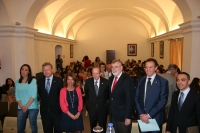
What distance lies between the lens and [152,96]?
2971 mm

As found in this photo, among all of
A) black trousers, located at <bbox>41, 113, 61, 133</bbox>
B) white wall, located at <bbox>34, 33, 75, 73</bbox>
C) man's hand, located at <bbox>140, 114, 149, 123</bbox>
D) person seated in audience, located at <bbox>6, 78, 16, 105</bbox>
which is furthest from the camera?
white wall, located at <bbox>34, 33, 75, 73</bbox>

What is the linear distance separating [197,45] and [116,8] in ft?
27.1

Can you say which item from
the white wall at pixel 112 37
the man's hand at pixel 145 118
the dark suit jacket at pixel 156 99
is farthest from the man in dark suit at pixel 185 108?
the white wall at pixel 112 37

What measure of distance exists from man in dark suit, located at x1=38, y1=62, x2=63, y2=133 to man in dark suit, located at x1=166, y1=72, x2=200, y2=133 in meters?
2.22

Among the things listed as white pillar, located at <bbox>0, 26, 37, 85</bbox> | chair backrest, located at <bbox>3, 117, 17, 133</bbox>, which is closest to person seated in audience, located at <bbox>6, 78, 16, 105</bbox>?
white pillar, located at <bbox>0, 26, 37, 85</bbox>

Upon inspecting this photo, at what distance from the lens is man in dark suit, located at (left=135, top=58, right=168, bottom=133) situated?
295 cm

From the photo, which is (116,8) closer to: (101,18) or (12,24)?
(101,18)

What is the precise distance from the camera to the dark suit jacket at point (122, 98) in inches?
124

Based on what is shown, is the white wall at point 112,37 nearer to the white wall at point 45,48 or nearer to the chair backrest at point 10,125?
the white wall at point 45,48

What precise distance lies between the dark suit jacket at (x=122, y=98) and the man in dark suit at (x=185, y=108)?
75cm

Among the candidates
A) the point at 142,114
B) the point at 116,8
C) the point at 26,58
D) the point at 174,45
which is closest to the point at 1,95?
the point at 26,58

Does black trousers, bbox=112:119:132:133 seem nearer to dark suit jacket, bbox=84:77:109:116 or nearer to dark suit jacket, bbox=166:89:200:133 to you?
dark suit jacket, bbox=84:77:109:116

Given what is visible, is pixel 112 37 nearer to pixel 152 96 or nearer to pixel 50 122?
pixel 50 122

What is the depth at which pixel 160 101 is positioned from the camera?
9.71 feet
